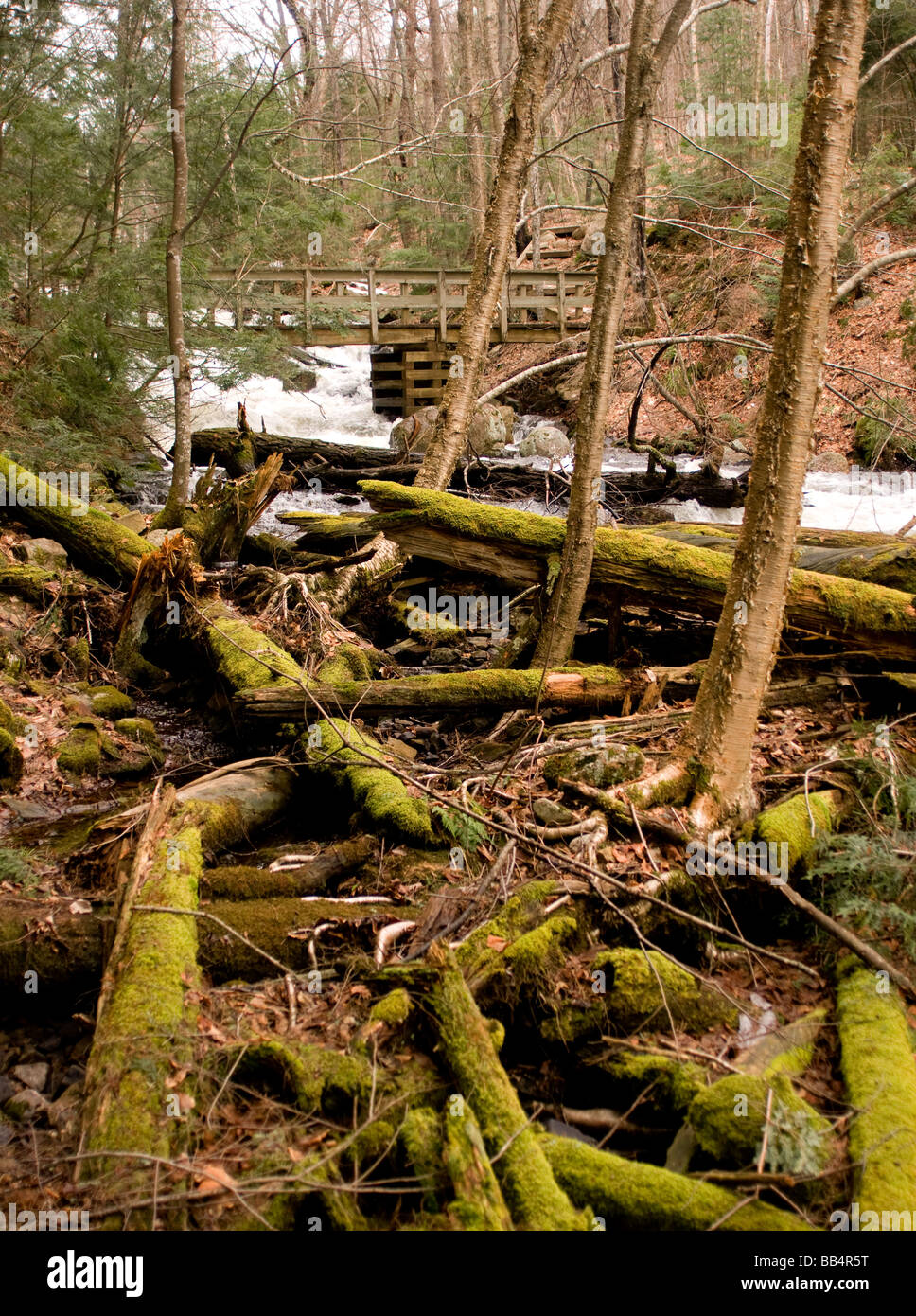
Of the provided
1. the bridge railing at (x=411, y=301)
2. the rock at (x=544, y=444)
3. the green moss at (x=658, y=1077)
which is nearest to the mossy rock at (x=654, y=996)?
the green moss at (x=658, y=1077)

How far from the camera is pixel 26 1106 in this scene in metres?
3.46

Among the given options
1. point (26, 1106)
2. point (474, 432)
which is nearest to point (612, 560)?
point (26, 1106)

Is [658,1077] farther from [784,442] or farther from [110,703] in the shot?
[110,703]

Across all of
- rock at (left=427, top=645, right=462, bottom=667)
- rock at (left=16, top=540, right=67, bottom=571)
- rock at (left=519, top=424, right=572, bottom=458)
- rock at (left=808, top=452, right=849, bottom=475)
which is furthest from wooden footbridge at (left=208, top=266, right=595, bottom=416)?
rock at (left=427, top=645, right=462, bottom=667)

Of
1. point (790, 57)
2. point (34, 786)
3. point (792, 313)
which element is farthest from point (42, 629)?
point (790, 57)

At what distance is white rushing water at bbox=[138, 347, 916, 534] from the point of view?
535 inches

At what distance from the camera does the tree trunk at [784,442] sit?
160 inches

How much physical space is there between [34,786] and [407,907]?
3.31 meters

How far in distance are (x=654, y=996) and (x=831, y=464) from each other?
49.1ft

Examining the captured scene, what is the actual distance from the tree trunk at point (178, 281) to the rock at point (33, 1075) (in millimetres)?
7881

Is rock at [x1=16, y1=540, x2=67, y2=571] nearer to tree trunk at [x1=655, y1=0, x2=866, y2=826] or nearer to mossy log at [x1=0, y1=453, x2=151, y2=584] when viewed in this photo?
mossy log at [x1=0, y1=453, x2=151, y2=584]

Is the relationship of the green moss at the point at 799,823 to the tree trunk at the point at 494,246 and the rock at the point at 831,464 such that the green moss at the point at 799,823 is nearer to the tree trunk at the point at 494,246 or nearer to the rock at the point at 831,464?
the tree trunk at the point at 494,246

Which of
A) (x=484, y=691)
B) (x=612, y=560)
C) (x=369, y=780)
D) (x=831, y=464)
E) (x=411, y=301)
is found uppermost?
Answer: (x=411, y=301)
